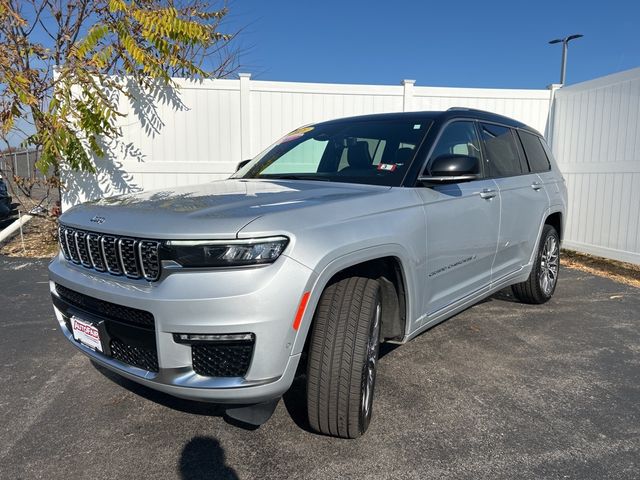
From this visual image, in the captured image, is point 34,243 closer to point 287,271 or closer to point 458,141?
point 458,141

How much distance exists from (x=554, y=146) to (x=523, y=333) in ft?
18.2

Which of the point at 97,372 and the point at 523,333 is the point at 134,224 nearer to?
the point at 97,372

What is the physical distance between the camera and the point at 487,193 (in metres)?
3.51

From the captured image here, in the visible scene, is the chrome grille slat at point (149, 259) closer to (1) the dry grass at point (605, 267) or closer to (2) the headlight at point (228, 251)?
(2) the headlight at point (228, 251)

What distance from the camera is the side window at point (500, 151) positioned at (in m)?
3.86

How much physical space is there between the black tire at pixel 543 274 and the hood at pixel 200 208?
2.73m

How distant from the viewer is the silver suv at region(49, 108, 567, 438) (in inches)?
77.4

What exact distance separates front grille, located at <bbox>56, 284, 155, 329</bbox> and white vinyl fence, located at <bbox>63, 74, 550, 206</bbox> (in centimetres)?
552

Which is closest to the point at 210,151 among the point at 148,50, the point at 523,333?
the point at 148,50

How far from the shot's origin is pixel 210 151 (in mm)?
7902

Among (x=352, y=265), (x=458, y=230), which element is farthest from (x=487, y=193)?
(x=352, y=265)

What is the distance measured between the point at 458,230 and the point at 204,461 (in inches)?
79.5

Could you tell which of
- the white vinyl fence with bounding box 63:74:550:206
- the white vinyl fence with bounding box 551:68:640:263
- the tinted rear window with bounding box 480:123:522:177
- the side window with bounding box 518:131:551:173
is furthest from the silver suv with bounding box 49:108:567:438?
the white vinyl fence with bounding box 551:68:640:263

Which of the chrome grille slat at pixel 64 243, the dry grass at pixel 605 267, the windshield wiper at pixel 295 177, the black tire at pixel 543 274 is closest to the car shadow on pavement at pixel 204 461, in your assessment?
the chrome grille slat at pixel 64 243
